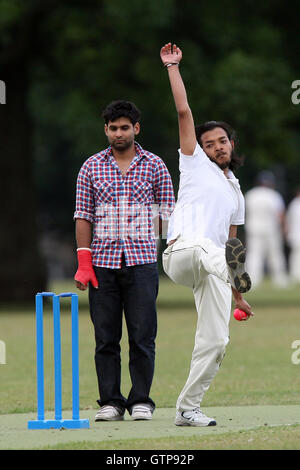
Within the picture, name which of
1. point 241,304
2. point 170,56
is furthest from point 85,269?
point 170,56

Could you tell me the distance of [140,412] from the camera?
27.2 ft

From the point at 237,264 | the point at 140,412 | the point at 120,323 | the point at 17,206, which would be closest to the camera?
the point at 237,264

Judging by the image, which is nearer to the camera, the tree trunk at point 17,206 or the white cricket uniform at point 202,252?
the white cricket uniform at point 202,252

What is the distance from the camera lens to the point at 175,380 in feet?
36.8

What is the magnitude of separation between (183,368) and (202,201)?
15.1ft

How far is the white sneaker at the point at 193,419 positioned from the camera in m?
7.80

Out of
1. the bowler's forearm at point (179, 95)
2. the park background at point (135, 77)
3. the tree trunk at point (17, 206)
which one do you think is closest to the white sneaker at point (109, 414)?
the bowler's forearm at point (179, 95)

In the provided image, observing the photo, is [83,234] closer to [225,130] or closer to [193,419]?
→ [225,130]

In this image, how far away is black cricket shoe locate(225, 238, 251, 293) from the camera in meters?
7.39

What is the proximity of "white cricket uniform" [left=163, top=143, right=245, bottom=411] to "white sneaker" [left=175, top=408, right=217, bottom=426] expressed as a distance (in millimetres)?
38

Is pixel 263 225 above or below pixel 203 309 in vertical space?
above

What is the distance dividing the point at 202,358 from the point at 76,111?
15.6 metres

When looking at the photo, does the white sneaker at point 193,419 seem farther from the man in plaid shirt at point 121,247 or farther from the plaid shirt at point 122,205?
the plaid shirt at point 122,205
